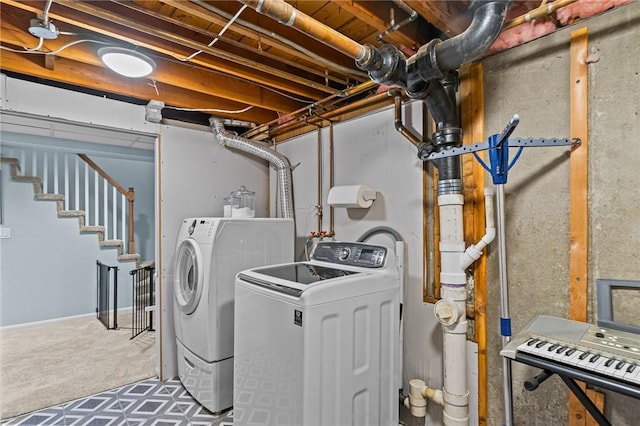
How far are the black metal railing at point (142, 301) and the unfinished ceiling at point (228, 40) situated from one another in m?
2.44

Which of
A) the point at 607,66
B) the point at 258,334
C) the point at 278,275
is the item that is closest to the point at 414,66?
the point at 607,66

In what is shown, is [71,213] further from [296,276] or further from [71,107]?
[296,276]

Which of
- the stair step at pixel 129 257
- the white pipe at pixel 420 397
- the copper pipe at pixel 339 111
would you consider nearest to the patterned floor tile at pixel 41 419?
the white pipe at pixel 420 397

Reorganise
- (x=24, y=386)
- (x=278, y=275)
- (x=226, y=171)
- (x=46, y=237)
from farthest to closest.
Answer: (x=46, y=237), (x=226, y=171), (x=24, y=386), (x=278, y=275)

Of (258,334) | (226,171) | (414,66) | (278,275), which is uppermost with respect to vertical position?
(414,66)

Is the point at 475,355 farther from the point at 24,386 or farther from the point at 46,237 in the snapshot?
the point at 46,237

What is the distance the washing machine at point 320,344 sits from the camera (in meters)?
1.40

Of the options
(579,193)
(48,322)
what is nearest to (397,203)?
(579,193)

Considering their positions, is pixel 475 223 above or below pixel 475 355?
above

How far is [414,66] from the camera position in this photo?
1.52 metres

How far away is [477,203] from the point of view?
67.5 inches

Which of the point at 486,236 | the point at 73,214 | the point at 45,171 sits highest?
the point at 45,171

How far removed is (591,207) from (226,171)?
2.82 metres

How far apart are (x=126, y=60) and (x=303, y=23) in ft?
3.87
